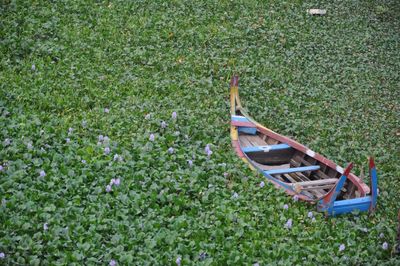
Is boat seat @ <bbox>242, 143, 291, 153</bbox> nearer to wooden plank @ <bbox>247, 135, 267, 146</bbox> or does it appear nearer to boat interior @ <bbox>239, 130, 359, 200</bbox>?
boat interior @ <bbox>239, 130, 359, 200</bbox>

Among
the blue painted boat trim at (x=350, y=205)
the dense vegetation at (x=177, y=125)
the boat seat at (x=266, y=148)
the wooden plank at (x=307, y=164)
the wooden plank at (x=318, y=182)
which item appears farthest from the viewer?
the boat seat at (x=266, y=148)

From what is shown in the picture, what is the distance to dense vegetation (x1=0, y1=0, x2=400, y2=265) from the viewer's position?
198 inches

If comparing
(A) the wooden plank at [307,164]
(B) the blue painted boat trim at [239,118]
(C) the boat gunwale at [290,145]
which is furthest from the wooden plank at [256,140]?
(A) the wooden plank at [307,164]

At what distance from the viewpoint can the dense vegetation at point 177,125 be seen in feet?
16.5

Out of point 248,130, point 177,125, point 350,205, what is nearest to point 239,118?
point 248,130

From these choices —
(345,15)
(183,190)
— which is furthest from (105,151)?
(345,15)

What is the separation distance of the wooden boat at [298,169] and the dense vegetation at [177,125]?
→ 0.49 feet

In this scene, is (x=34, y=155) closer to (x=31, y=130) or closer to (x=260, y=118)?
(x=31, y=130)

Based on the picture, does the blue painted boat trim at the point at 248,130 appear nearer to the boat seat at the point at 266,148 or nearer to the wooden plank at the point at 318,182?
the boat seat at the point at 266,148

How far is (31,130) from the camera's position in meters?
6.25

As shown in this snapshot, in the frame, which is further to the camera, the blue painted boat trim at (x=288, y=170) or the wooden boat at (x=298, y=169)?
the blue painted boat trim at (x=288, y=170)

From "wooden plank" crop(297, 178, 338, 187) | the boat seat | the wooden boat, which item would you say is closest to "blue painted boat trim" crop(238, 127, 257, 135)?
the wooden boat

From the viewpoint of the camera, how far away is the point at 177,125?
23.0 ft

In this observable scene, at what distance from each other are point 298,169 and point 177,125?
5.06 feet
